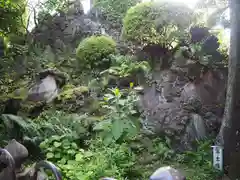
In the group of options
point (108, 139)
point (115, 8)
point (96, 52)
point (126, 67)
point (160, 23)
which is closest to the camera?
point (108, 139)

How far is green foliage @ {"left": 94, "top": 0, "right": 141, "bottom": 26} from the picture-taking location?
10.1m

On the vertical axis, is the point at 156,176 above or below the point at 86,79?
below

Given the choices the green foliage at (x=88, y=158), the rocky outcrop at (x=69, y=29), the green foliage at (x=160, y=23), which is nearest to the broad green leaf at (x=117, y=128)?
the green foliage at (x=88, y=158)

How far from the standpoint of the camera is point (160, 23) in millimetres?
6203

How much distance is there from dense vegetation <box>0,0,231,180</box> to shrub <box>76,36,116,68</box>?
0.03 m

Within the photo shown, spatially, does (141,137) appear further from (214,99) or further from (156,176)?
(156,176)

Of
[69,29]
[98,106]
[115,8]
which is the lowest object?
[98,106]

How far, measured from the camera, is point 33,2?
9.90 meters

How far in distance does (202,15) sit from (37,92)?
13.6ft

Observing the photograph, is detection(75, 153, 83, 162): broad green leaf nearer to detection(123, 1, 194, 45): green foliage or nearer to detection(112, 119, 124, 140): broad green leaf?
detection(112, 119, 124, 140): broad green leaf

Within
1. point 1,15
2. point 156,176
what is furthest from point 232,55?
point 1,15

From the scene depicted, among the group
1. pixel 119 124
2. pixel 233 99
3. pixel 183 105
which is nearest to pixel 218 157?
pixel 233 99

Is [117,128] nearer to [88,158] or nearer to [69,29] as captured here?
[88,158]

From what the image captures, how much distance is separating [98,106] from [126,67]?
1217mm
